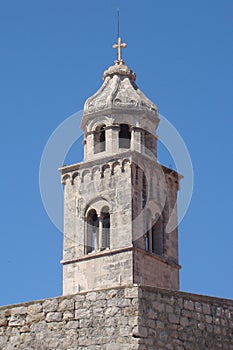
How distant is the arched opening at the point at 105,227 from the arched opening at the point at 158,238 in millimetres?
2035

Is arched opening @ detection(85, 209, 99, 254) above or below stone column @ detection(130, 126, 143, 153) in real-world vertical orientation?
below

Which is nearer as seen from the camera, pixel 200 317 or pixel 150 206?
pixel 200 317

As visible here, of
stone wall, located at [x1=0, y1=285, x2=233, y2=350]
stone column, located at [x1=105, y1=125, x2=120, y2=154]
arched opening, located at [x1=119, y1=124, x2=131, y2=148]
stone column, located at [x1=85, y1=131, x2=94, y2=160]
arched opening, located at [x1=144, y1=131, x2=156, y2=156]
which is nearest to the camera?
stone wall, located at [x1=0, y1=285, x2=233, y2=350]

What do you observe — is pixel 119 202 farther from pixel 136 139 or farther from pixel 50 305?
pixel 50 305

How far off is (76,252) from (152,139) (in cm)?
606

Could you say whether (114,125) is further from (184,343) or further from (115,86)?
(184,343)

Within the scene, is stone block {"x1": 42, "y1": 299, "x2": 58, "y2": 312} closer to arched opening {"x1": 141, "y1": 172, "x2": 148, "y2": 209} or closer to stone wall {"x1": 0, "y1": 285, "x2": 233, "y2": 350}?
stone wall {"x1": 0, "y1": 285, "x2": 233, "y2": 350}

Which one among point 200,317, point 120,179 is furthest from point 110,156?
point 200,317

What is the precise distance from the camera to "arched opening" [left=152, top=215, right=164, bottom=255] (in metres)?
37.9

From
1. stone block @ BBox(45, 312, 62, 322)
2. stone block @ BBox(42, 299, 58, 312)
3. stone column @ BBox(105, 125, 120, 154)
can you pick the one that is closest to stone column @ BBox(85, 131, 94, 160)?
stone column @ BBox(105, 125, 120, 154)

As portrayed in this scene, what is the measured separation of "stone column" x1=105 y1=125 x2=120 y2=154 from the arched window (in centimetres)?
47

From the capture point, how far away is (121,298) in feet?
34.4

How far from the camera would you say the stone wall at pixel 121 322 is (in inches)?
406

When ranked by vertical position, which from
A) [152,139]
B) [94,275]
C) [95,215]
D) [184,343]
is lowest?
[184,343]
